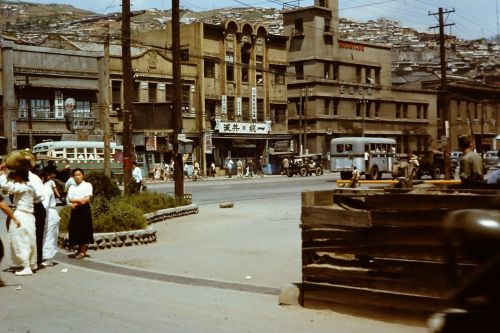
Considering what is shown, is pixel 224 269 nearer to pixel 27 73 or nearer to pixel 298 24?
pixel 27 73

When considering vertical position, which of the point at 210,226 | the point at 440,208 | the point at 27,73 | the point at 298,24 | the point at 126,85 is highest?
the point at 298,24

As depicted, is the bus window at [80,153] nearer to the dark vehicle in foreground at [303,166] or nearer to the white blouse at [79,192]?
the dark vehicle in foreground at [303,166]

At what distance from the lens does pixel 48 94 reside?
50.6 m

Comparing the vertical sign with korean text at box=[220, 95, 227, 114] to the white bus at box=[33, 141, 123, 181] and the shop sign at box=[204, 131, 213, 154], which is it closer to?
the shop sign at box=[204, 131, 213, 154]

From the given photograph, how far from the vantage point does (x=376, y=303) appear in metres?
7.14

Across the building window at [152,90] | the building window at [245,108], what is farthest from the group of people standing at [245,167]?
the building window at [152,90]

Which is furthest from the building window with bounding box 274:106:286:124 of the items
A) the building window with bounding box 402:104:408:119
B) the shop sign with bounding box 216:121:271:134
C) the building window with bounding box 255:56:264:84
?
the building window with bounding box 402:104:408:119

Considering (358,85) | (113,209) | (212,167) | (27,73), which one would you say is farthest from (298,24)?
(113,209)

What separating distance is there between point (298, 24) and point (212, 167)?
27429 millimetres

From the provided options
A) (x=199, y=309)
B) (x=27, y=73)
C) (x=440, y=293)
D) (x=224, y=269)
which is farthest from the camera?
(x=27, y=73)

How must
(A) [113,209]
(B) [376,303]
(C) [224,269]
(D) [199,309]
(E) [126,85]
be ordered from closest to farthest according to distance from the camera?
(B) [376,303] → (D) [199,309] → (C) [224,269] → (A) [113,209] → (E) [126,85]

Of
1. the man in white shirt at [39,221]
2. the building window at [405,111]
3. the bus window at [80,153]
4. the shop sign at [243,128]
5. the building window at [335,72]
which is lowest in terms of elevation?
the man in white shirt at [39,221]

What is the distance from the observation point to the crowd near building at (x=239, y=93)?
49969 mm

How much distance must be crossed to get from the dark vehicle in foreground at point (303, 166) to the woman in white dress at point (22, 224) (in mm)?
45946
